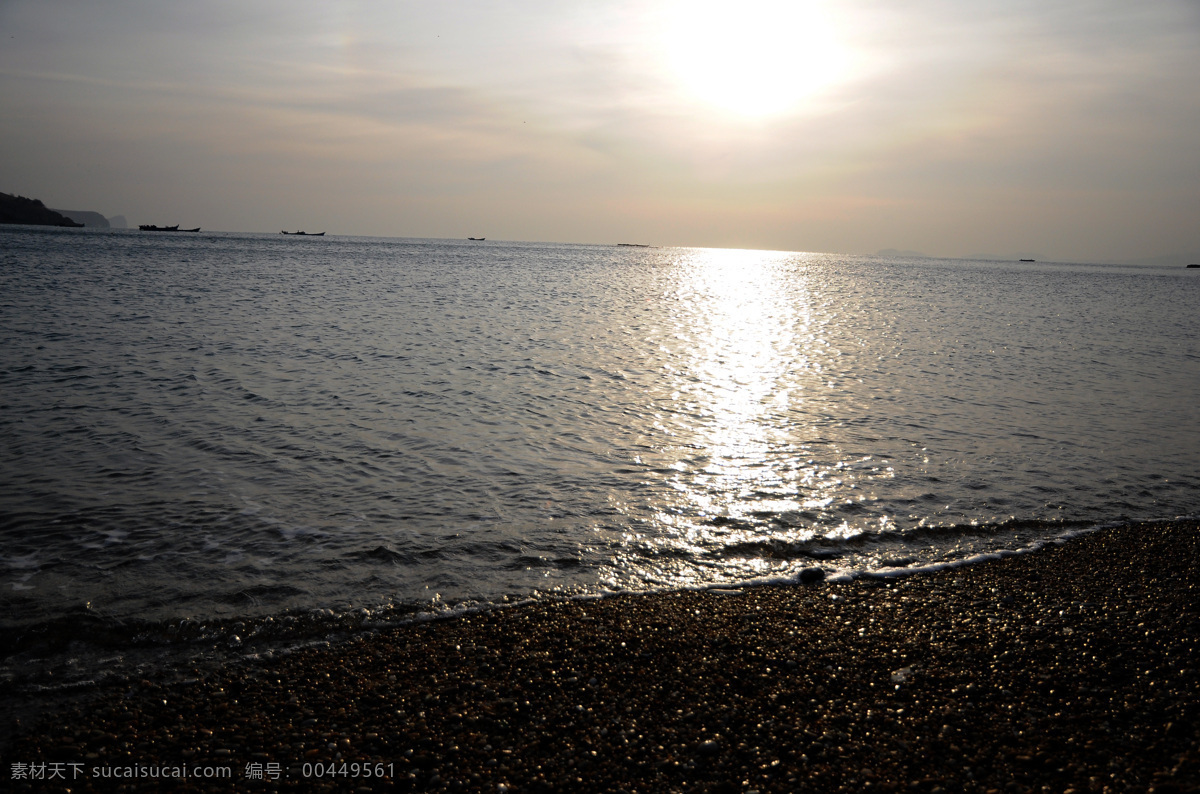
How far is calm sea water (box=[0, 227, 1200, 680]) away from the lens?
9047 millimetres

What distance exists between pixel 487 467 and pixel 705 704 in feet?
29.5

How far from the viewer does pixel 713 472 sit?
14.2 m

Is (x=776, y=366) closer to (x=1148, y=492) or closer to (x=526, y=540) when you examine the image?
(x=1148, y=492)

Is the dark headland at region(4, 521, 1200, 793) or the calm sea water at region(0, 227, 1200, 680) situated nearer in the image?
the dark headland at region(4, 521, 1200, 793)

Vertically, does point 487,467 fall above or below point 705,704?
above

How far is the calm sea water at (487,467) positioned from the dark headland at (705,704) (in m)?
1.24

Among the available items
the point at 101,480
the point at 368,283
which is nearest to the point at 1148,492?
the point at 101,480

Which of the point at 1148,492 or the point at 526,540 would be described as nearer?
the point at 526,540

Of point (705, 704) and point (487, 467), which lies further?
point (487, 467)

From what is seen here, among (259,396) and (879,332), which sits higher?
(879,332)

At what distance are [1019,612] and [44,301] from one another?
53943mm

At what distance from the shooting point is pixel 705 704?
6254mm

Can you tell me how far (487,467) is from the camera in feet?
46.9

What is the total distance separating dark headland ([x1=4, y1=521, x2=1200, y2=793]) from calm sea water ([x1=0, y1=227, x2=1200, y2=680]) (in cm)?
124
